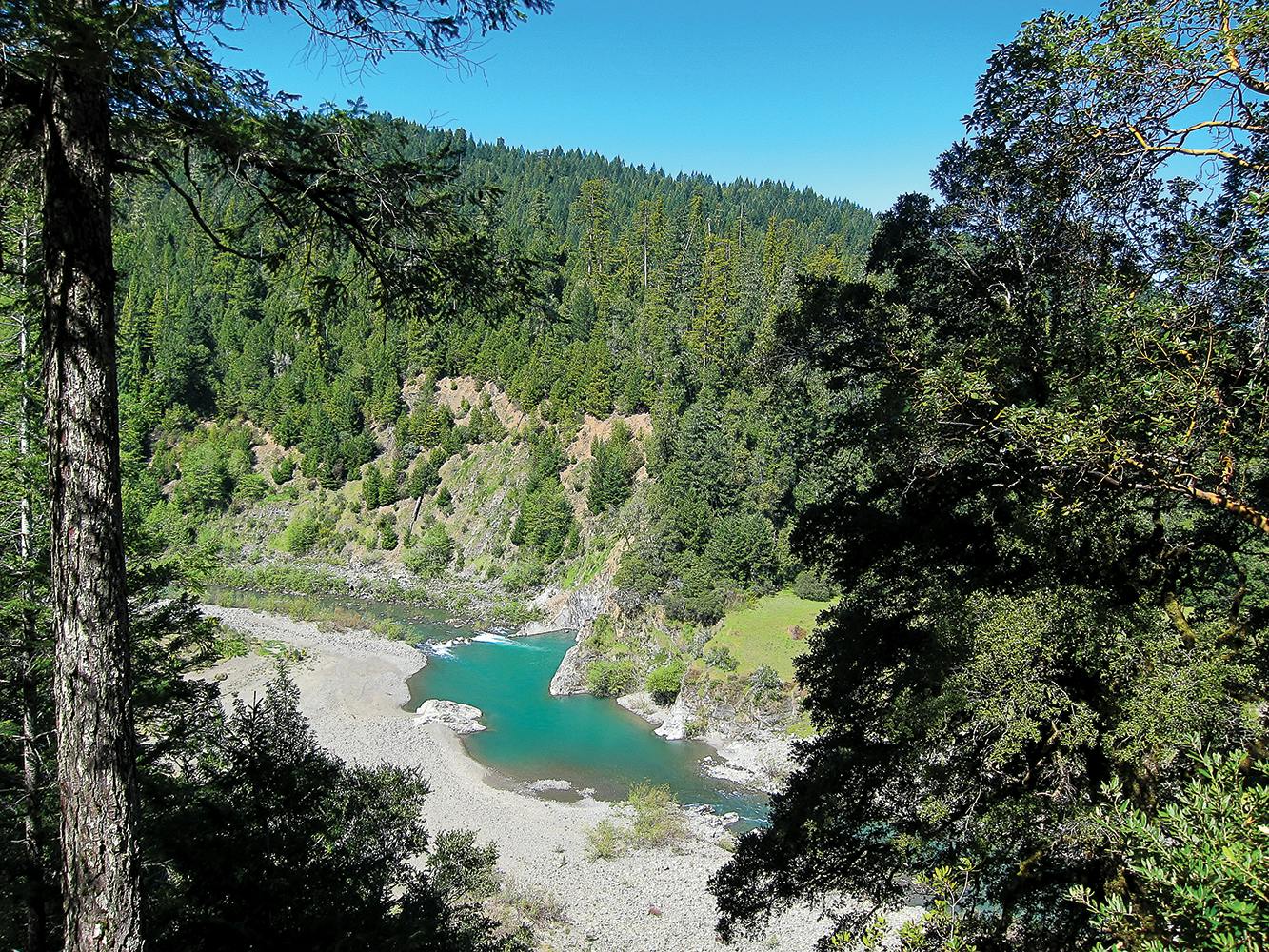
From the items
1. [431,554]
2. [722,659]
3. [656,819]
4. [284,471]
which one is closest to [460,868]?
[656,819]

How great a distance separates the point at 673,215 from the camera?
83.6 metres

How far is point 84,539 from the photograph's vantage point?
3.22 m

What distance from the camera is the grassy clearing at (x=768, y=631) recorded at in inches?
1273

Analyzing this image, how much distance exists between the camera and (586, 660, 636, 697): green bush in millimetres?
34906

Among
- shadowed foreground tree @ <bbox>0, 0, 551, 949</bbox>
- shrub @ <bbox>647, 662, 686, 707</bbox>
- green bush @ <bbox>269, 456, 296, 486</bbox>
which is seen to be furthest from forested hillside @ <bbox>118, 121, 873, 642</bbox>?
shadowed foreground tree @ <bbox>0, 0, 551, 949</bbox>

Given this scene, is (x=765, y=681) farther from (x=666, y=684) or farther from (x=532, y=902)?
(x=532, y=902)

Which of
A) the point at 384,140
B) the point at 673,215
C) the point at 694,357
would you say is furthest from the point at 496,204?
the point at 673,215

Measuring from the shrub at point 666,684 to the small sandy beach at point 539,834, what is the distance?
A: 864 cm

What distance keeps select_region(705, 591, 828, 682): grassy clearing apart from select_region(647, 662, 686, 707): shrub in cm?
221

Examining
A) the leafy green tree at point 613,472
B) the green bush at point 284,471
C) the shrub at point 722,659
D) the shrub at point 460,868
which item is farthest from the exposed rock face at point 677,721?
the green bush at point 284,471

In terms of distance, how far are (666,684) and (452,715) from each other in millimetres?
8990

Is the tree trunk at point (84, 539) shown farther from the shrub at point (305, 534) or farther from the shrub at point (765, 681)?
the shrub at point (305, 534)

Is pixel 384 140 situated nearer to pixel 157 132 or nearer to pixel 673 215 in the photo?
pixel 157 132

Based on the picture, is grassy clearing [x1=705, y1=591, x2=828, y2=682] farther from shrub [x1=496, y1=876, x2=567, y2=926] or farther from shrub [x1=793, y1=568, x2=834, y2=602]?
shrub [x1=496, y1=876, x2=567, y2=926]
